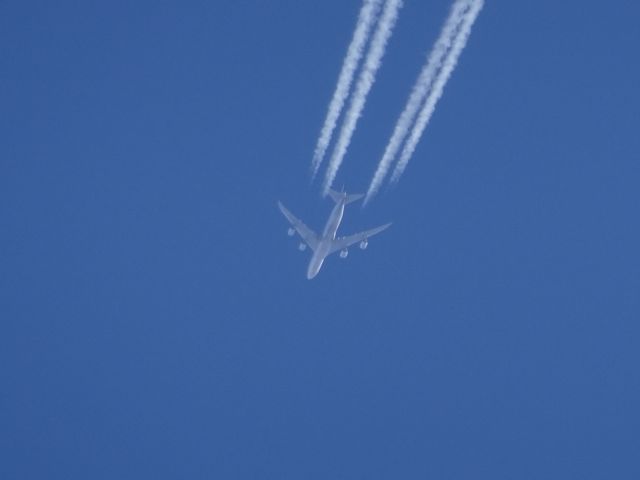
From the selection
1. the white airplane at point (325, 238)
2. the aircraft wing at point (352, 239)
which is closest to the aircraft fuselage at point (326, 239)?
the white airplane at point (325, 238)

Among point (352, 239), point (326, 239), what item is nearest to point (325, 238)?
point (326, 239)

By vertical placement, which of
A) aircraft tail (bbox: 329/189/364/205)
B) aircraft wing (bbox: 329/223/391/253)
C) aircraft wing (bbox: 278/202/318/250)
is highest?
aircraft wing (bbox: 278/202/318/250)

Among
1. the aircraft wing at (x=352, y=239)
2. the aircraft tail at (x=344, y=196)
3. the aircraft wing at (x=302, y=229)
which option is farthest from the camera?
the aircraft wing at (x=302, y=229)

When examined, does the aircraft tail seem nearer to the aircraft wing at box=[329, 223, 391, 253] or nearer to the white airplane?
the white airplane

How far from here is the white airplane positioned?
57.1 meters

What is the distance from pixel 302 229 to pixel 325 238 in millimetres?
2951

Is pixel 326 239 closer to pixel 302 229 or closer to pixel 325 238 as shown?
pixel 325 238

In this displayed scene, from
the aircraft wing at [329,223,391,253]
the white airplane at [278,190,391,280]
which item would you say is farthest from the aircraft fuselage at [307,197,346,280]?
the aircraft wing at [329,223,391,253]

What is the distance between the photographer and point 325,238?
58.2m

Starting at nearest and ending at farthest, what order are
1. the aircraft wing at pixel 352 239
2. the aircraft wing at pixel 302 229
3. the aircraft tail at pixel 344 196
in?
the aircraft tail at pixel 344 196 < the aircraft wing at pixel 352 239 < the aircraft wing at pixel 302 229

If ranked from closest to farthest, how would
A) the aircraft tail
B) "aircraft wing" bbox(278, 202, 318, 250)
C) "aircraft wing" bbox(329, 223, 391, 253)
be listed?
1. the aircraft tail
2. "aircraft wing" bbox(329, 223, 391, 253)
3. "aircraft wing" bbox(278, 202, 318, 250)

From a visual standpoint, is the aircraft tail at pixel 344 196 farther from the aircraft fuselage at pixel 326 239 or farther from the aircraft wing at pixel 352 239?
the aircraft wing at pixel 352 239

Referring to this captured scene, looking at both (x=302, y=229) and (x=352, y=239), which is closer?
(x=352, y=239)

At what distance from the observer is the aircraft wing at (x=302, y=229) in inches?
2386
